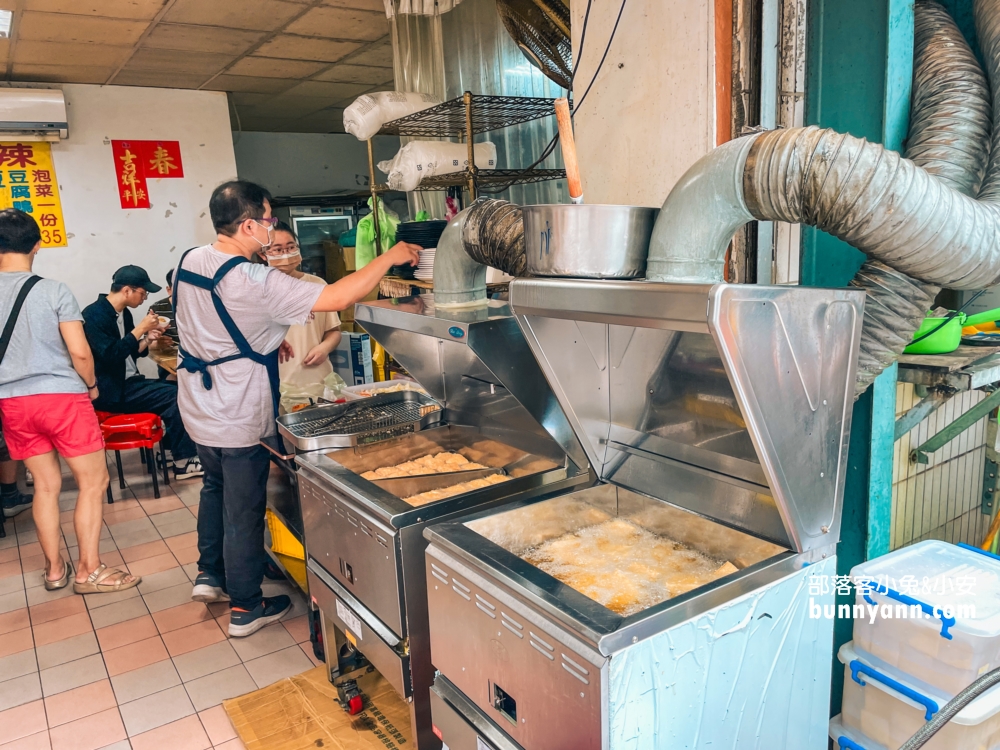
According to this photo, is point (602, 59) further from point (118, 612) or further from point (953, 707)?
point (118, 612)

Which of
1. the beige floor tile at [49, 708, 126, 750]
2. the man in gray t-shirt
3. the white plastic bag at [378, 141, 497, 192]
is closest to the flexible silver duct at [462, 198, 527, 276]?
the man in gray t-shirt

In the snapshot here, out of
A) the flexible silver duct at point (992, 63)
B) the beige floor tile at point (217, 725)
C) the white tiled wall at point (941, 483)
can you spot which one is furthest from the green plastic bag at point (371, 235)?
the flexible silver duct at point (992, 63)

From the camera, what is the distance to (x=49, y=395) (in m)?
3.53

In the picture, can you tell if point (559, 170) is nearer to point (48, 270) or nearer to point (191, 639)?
point (191, 639)

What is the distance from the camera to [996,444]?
244cm

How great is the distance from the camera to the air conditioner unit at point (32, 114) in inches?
225

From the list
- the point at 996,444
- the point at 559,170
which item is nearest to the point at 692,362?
the point at 996,444

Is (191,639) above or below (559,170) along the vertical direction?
below

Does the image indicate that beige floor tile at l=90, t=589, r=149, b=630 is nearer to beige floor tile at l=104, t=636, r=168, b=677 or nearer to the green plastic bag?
beige floor tile at l=104, t=636, r=168, b=677

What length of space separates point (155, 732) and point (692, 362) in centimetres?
248

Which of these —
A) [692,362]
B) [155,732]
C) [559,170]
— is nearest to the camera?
[692,362]

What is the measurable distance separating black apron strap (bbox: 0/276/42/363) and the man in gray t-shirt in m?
0.97

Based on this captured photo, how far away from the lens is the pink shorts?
3531 mm

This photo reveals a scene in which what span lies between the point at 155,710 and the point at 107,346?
286 centimetres
